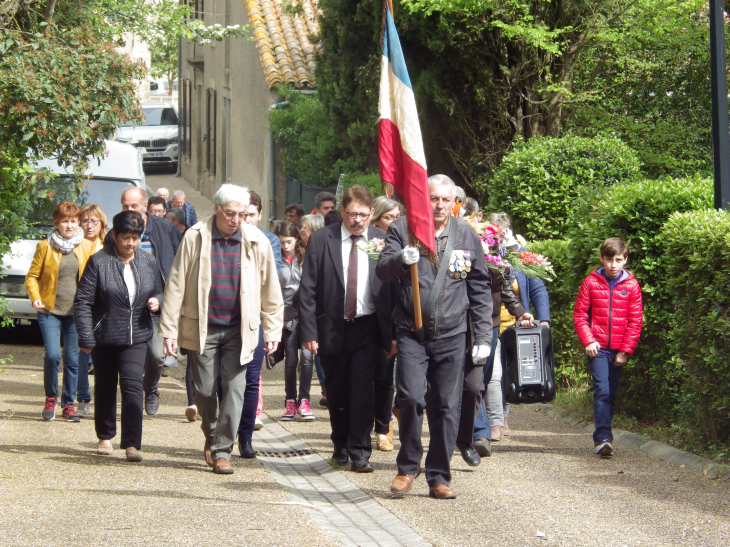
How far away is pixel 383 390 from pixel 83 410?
294cm

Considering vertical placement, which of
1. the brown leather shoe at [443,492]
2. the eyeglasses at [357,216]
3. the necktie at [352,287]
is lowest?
the brown leather shoe at [443,492]

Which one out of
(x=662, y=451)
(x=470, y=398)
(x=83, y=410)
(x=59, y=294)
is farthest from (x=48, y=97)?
(x=662, y=451)

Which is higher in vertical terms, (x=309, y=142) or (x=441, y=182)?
(x=309, y=142)

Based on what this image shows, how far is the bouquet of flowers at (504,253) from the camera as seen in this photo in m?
6.76

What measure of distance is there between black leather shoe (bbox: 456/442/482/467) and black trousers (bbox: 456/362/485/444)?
42 millimetres

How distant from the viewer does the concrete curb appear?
21.5 feet

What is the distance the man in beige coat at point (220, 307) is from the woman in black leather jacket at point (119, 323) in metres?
0.52

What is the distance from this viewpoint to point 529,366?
23.7ft

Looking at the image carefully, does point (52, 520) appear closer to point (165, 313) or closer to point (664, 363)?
point (165, 313)

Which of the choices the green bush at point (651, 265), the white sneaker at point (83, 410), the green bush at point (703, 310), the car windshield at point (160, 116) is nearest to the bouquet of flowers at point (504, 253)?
the green bush at point (703, 310)

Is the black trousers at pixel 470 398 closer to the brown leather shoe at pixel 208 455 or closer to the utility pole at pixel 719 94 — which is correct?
the brown leather shoe at pixel 208 455

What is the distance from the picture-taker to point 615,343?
286 inches

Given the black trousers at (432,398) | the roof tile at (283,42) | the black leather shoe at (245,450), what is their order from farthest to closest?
the roof tile at (283,42) < the black leather shoe at (245,450) < the black trousers at (432,398)

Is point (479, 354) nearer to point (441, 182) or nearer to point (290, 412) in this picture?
point (441, 182)
